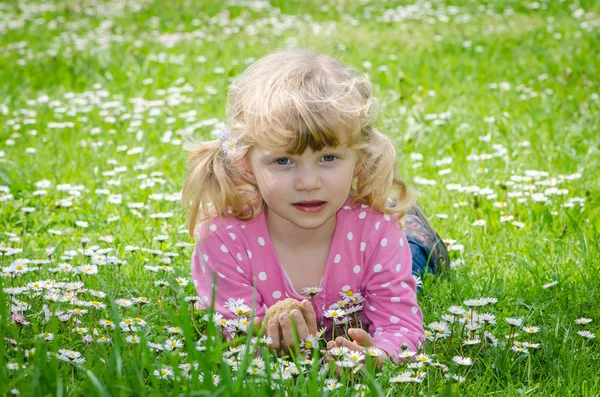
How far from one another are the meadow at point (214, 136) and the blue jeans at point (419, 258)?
0.10 m

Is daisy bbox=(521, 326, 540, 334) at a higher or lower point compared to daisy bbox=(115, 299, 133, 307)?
higher

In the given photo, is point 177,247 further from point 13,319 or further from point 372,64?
point 372,64

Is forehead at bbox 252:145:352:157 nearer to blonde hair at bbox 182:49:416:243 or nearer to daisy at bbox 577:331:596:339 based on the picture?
blonde hair at bbox 182:49:416:243

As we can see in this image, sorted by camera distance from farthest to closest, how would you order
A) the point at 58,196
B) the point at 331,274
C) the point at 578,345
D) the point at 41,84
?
the point at 41,84 < the point at 58,196 < the point at 331,274 < the point at 578,345

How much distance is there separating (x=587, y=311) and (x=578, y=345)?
0.85 ft

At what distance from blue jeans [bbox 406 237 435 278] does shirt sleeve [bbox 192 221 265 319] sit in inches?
30.1

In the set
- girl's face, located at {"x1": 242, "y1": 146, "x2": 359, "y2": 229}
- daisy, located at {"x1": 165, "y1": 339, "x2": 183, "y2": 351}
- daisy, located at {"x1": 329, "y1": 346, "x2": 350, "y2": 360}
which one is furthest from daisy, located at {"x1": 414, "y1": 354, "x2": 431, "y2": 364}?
daisy, located at {"x1": 165, "y1": 339, "x2": 183, "y2": 351}

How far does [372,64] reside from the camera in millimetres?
6828

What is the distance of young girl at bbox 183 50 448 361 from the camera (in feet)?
8.38

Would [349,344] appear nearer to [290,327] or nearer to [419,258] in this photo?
[290,327]

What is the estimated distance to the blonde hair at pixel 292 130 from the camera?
2.54 m

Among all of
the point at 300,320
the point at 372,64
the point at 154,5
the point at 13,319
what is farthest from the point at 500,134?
the point at 154,5

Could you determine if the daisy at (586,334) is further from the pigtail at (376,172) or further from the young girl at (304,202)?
the pigtail at (376,172)

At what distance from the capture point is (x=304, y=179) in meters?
2.53
